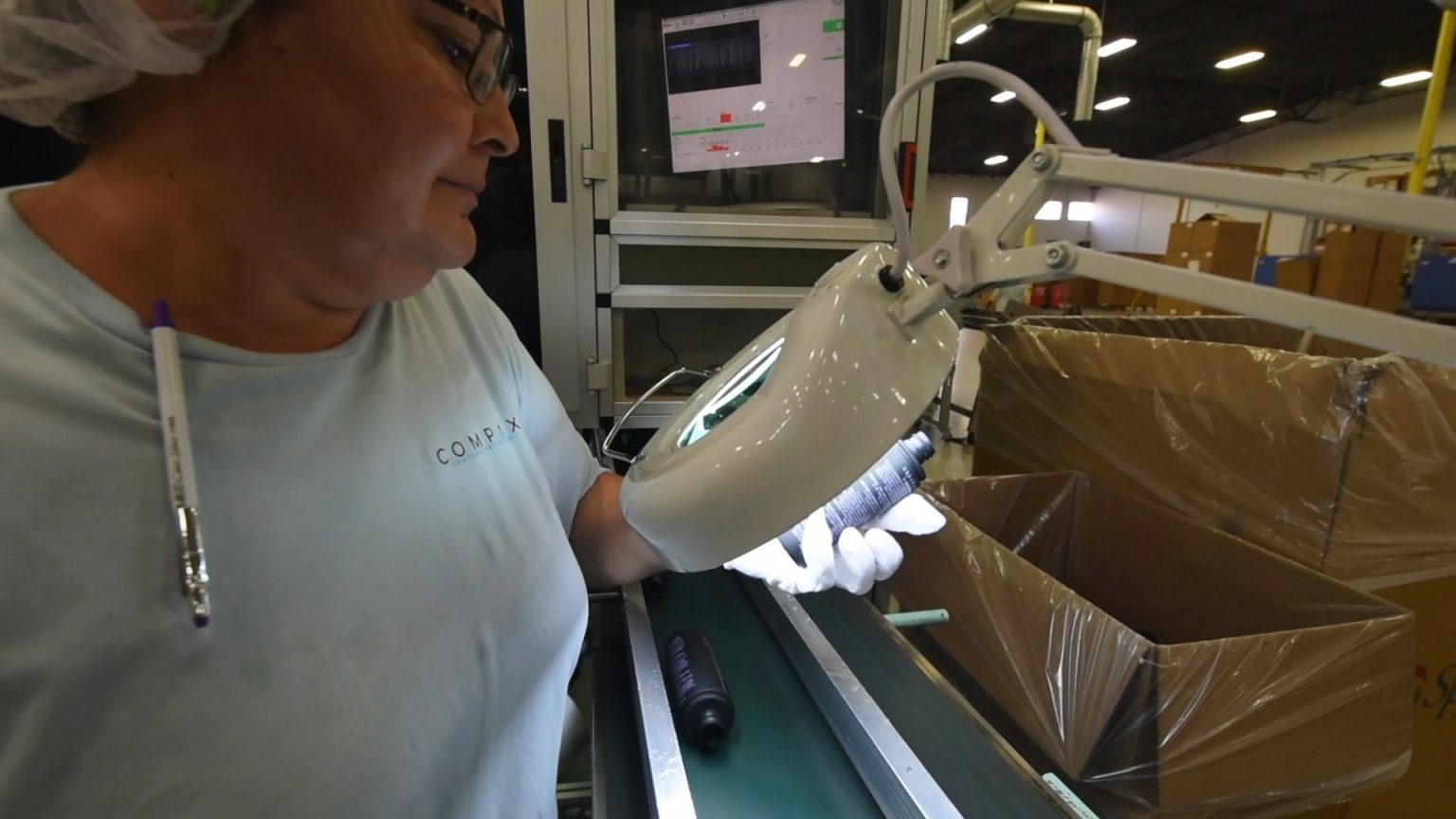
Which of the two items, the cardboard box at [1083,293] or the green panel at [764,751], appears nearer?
the green panel at [764,751]

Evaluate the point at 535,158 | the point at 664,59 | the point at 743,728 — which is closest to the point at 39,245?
the point at 743,728

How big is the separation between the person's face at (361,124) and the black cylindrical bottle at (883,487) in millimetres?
395

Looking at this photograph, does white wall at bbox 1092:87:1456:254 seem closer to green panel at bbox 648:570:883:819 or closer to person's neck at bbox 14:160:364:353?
green panel at bbox 648:570:883:819

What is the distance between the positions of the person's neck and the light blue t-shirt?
2 centimetres

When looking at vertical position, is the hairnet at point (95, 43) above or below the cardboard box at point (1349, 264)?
above

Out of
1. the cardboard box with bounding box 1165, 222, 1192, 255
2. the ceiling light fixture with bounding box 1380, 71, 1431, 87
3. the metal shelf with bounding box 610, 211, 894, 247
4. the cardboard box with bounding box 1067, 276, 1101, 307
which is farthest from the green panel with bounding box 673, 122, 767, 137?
the ceiling light fixture with bounding box 1380, 71, 1431, 87

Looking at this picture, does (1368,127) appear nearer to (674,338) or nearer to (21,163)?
(674,338)

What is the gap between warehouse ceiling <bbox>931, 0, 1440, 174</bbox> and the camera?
18.1 ft

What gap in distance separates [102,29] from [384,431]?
0.30 m

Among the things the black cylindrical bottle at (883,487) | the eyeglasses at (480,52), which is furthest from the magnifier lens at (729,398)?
the eyeglasses at (480,52)

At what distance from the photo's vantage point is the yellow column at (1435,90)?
1909mm

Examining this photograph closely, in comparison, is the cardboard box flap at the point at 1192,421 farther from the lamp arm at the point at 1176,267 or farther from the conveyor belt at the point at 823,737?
the lamp arm at the point at 1176,267

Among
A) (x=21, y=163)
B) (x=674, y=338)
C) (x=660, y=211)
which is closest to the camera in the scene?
(x=21, y=163)

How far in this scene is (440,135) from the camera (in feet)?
1.48
